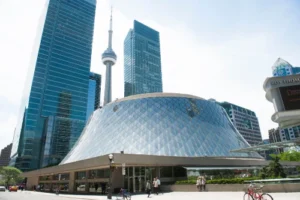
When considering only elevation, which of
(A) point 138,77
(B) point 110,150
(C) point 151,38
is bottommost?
(B) point 110,150

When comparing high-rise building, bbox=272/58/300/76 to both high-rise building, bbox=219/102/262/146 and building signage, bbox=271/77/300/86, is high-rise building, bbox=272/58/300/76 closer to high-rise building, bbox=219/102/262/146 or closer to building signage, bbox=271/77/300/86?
high-rise building, bbox=219/102/262/146

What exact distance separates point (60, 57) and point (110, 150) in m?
108

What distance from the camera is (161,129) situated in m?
40.8

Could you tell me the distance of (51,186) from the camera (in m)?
48.1

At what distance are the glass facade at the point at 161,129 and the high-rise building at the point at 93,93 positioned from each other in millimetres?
120555

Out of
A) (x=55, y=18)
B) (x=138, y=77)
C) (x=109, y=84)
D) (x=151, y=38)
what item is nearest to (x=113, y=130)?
(x=109, y=84)

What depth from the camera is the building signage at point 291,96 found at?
1280 centimetres

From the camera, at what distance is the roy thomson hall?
97.5 feet

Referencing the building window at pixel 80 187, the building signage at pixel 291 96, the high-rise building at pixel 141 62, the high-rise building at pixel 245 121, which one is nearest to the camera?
the building signage at pixel 291 96

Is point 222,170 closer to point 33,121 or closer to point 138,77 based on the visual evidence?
point 33,121

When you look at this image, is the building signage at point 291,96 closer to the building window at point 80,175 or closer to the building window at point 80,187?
the building window at point 80,175

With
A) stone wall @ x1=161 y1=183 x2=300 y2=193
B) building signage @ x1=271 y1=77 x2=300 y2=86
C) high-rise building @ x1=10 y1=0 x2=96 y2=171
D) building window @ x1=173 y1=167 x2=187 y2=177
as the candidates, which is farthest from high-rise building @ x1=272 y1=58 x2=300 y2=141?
building signage @ x1=271 y1=77 x2=300 y2=86

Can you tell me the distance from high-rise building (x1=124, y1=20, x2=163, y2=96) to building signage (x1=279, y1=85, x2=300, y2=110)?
159 m

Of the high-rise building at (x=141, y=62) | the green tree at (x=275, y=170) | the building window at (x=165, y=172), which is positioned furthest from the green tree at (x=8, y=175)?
the high-rise building at (x=141, y=62)
